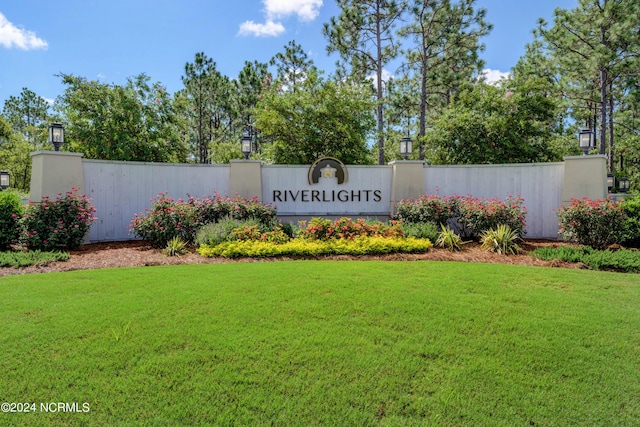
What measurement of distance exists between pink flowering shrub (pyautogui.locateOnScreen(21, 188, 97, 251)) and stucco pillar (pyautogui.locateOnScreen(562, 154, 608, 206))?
11200mm

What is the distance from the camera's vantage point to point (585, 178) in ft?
28.3

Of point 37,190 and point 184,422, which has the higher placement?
point 37,190

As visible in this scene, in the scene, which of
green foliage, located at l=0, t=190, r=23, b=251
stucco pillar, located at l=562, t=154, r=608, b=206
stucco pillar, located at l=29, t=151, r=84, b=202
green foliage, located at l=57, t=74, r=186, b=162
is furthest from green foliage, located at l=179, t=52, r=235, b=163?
stucco pillar, located at l=562, t=154, r=608, b=206

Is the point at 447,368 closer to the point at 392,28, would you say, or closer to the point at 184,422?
Answer: the point at 184,422

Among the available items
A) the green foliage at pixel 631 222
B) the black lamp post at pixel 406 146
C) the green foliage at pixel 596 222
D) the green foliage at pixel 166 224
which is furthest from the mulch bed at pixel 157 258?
the black lamp post at pixel 406 146

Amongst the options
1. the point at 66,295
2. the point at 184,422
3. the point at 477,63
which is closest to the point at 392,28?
the point at 477,63

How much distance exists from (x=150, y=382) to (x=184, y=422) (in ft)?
1.61

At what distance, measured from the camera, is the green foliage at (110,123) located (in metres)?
13.7

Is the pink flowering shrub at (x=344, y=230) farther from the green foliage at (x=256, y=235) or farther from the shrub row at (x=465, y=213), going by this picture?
the shrub row at (x=465, y=213)

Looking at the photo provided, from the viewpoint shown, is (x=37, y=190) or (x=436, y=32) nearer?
(x=37, y=190)

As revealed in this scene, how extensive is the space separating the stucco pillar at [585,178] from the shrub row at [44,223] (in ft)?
36.8

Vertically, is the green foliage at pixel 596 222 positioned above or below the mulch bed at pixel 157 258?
above

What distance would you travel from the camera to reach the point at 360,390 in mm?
2438

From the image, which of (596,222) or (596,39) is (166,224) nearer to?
Result: (596,222)
